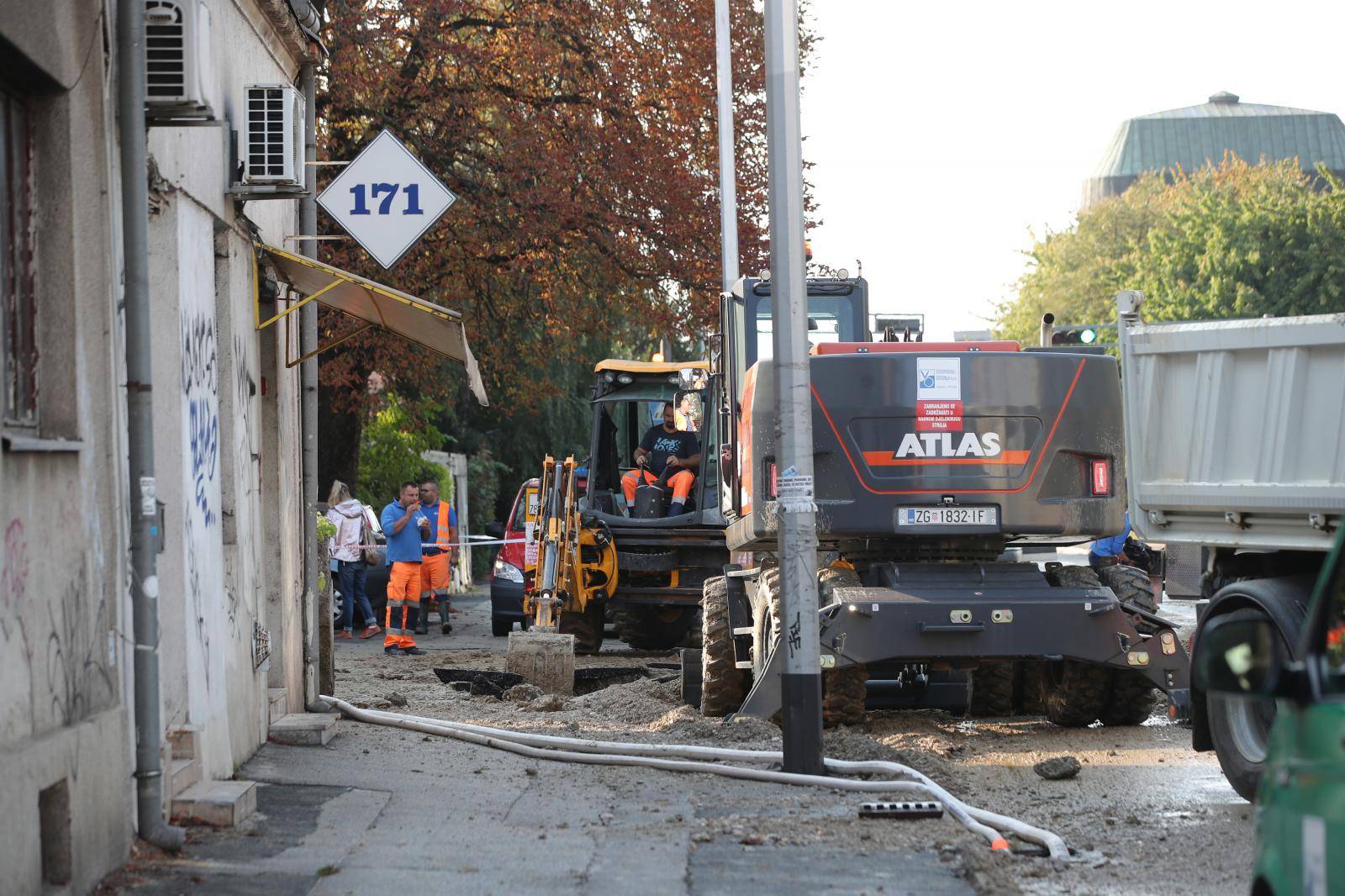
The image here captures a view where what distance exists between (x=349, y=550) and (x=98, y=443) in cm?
1435

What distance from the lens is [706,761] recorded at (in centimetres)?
1011

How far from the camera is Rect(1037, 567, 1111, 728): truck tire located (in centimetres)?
1212

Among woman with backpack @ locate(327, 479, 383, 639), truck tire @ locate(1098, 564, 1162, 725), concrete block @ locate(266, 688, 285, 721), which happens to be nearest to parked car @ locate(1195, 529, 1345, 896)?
concrete block @ locate(266, 688, 285, 721)

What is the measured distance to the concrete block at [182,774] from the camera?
7.79 meters

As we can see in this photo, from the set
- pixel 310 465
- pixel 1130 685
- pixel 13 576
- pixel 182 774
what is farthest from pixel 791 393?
pixel 13 576

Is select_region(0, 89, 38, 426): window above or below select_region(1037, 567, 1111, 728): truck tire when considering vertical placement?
above

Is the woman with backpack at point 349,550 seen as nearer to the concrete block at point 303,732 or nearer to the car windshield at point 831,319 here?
the car windshield at point 831,319

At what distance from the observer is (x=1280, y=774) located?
398cm

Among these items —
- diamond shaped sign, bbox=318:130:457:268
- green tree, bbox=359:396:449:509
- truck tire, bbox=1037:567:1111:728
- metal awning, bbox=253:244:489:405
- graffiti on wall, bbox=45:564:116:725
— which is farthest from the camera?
green tree, bbox=359:396:449:509

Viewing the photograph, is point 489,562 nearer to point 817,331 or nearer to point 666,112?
point 666,112

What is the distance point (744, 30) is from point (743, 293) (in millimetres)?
12660

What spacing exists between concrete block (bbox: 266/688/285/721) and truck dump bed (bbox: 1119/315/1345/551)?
515cm

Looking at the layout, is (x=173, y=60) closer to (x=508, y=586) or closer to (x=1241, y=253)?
(x=508, y=586)

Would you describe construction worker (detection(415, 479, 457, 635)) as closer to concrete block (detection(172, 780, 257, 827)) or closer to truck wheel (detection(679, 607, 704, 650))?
truck wheel (detection(679, 607, 704, 650))
